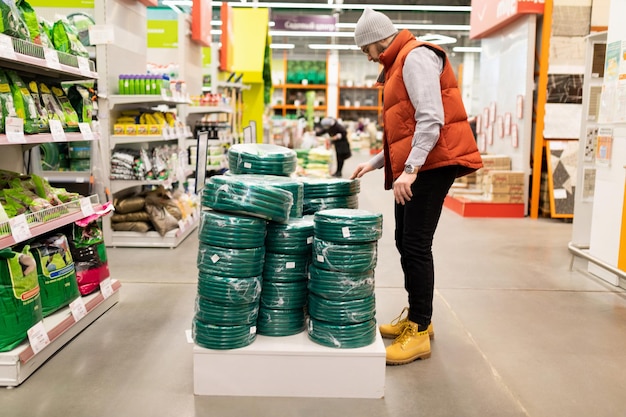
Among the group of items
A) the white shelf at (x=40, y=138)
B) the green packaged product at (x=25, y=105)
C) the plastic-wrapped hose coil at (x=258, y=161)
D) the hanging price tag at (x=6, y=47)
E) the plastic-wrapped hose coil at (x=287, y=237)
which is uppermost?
the hanging price tag at (x=6, y=47)

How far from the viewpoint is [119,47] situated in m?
5.28

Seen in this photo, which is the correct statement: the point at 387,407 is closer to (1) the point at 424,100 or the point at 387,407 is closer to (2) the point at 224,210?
(2) the point at 224,210

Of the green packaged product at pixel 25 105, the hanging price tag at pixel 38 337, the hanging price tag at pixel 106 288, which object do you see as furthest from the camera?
the hanging price tag at pixel 106 288

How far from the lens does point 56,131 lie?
9.85 ft

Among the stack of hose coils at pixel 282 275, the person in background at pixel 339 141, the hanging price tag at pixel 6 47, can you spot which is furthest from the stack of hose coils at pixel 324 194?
the person in background at pixel 339 141

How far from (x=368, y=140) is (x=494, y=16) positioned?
12.3 m

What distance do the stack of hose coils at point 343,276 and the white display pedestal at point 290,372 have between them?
0.23 ft

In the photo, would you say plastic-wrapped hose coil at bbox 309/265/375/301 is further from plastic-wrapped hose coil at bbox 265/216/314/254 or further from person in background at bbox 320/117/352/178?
person in background at bbox 320/117/352/178

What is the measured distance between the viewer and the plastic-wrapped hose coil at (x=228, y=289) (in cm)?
242

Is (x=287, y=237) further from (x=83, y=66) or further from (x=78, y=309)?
(x=83, y=66)

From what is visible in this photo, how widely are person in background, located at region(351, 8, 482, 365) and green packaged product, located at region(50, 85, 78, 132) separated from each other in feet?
5.36

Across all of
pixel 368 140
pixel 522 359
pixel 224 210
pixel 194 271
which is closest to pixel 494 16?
pixel 194 271

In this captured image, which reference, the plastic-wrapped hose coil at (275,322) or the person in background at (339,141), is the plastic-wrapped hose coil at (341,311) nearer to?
the plastic-wrapped hose coil at (275,322)

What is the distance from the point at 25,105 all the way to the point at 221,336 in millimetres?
1451
